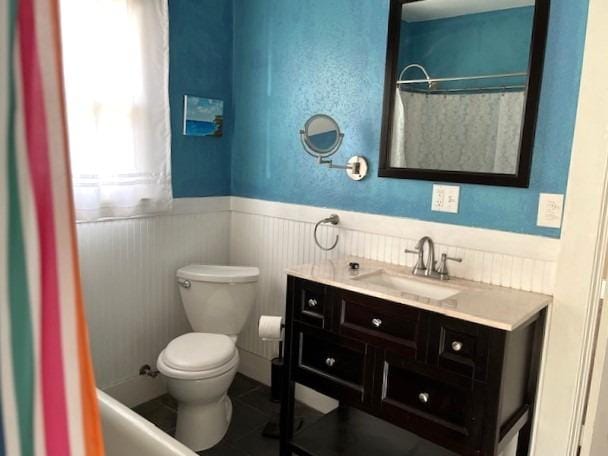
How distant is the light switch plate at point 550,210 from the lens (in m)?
1.69

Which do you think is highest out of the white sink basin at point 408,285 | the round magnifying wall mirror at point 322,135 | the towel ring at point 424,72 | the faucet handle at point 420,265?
the towel ring at point 424,72

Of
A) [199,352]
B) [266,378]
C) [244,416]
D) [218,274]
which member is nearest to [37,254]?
[199,352]

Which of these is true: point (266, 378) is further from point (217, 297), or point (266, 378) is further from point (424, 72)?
point (424, 72)

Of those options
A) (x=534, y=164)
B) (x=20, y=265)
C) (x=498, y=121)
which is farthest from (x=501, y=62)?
(x=20, y=265)

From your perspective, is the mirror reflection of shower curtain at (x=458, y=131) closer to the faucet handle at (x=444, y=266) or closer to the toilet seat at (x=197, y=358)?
the faucet handle at (x=444, y=266)

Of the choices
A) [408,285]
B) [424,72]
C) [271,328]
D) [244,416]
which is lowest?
[244,416]

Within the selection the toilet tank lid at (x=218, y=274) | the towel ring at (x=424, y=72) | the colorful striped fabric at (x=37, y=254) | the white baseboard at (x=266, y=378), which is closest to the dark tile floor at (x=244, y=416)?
the white baseboard at (x=266, y=378)

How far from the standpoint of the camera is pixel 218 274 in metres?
2.43

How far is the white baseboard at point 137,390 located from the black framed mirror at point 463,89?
169 centimetres

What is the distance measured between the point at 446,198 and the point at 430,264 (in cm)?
28

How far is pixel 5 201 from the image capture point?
1.32 feet

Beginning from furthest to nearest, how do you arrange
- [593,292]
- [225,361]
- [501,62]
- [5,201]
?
[225,361] → [501,62] → [593,292] → [5,201]

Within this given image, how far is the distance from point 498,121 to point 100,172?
5.69ft

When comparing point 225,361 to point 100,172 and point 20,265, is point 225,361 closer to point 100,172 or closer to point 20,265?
point 100,172
